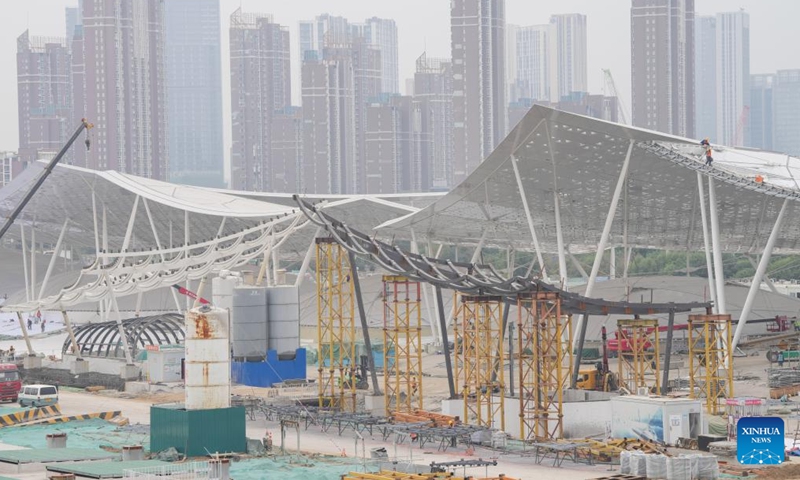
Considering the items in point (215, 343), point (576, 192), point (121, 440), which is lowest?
point (121, 440)

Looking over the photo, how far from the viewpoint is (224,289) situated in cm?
6375

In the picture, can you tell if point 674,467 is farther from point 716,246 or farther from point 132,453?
point 716,246

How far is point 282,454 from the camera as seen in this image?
37.4 m

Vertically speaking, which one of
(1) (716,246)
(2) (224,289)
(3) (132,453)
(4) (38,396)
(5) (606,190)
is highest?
(5) (606,190)

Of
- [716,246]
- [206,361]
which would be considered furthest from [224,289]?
[206,361]

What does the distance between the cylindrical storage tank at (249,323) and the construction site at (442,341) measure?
0.09 m

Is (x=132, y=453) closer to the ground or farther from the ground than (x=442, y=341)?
closer to the ground

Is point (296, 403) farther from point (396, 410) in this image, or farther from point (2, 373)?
point (2, 373)

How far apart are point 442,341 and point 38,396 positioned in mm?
16299

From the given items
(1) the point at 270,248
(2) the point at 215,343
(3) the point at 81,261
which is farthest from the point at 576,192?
(3) the point at 81,261

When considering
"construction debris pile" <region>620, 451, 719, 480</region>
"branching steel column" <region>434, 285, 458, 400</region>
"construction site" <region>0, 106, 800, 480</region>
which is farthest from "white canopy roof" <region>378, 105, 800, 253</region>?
"construction debris pile" <region>620, 451, 719, 480</region>

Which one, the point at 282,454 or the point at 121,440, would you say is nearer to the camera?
the point at 282,454

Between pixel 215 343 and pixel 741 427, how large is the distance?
26799 mm

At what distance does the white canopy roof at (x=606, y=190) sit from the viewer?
56469mm
